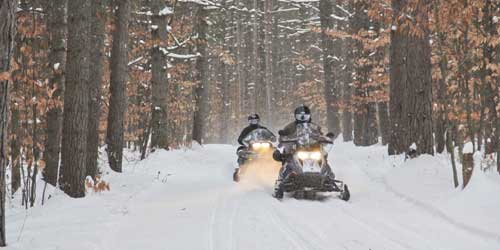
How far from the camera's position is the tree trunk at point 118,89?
46.0 ft

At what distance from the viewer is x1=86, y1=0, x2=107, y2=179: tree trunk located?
1192cm

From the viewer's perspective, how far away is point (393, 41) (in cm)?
1560

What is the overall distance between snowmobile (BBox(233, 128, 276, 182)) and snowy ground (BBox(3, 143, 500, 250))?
278 cm

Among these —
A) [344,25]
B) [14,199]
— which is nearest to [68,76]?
[14,199]

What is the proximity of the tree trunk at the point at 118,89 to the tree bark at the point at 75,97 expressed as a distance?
4.37 m

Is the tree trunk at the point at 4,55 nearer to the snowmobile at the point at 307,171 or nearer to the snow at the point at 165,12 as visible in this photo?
the snowmobile at the point at 307,171

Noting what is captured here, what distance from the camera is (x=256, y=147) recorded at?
53.1 feet

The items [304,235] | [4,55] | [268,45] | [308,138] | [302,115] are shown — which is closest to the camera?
[4,55]

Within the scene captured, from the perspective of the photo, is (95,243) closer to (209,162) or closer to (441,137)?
(441,137)

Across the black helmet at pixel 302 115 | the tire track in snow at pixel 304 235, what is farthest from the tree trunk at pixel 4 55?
the black helmet at pixel 302 115

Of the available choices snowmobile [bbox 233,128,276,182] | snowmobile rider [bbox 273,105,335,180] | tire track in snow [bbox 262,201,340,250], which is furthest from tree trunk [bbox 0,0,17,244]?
snowmobile [bbox 233,128,276,182]

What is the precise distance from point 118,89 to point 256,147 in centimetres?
464

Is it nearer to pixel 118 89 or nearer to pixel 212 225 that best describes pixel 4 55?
pixel 212 225

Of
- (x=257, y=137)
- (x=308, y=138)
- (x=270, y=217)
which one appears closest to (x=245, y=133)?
(x=257, y=137)
